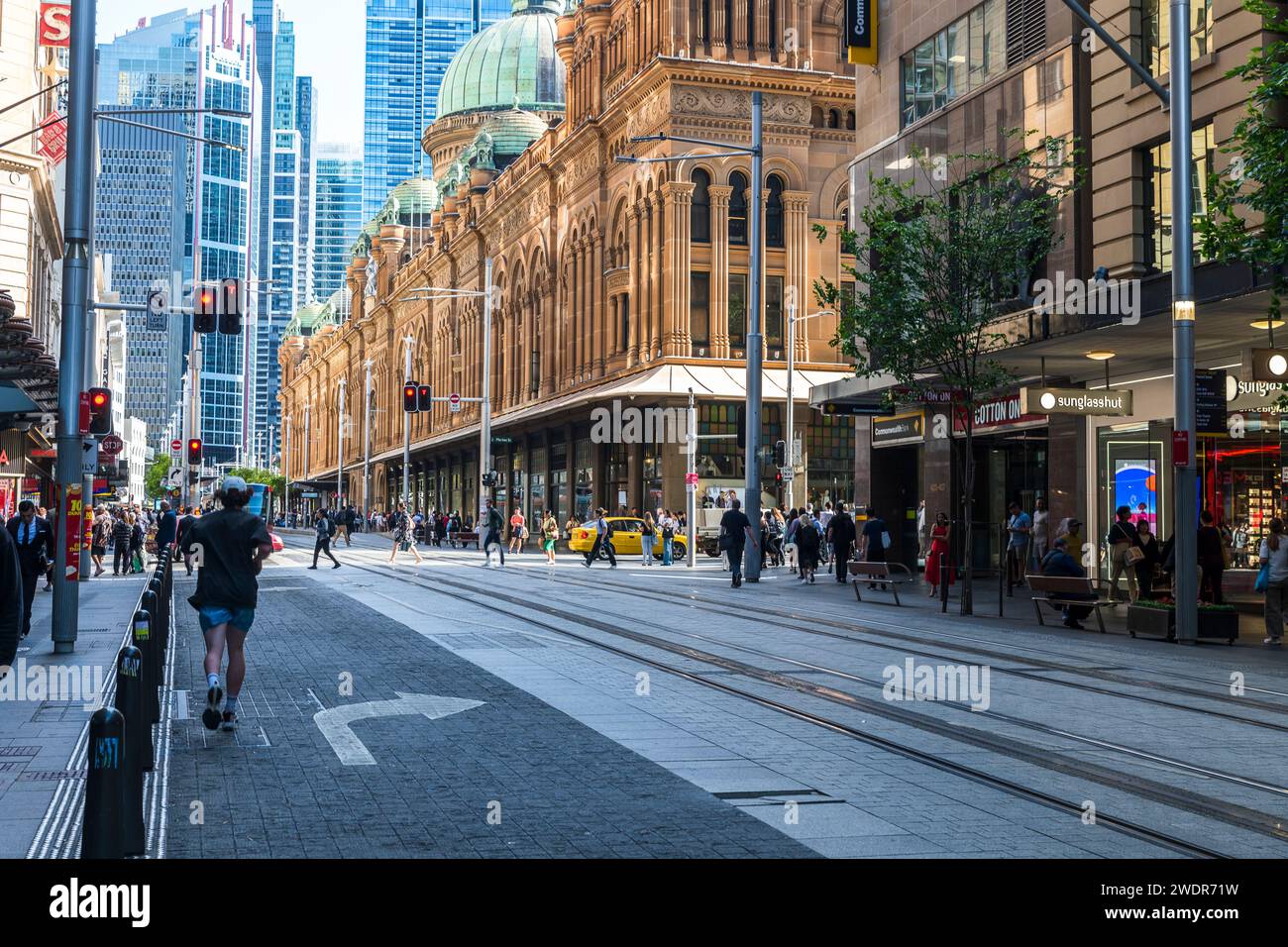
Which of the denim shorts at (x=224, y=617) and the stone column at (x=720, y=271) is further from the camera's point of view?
the stone column at (x=720, y=271)

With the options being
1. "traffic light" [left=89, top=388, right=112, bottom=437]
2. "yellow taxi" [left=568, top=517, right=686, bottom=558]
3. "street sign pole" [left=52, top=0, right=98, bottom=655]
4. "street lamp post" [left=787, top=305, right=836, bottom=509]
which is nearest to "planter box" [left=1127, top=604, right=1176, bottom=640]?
"street sign pole" [left=52, top=0, right=98, bottom=655]

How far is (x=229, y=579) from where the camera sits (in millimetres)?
10250

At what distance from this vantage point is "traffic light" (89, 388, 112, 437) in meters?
23.5

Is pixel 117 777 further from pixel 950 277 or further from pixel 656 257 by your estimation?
pixel 656 257

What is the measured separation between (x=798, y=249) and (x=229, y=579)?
148ft

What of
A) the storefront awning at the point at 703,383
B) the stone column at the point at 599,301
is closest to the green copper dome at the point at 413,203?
the stone column at the point at 599,301

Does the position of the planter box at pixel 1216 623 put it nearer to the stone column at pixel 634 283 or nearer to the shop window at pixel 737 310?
the shop window at pixel 737 310

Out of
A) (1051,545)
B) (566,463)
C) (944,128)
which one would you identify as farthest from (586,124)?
(1051,545)

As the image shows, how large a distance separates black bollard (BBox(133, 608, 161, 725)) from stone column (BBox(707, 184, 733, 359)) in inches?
1708

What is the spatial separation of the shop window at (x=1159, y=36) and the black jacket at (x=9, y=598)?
2056 cm

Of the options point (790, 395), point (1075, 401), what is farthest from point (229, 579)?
point (790, 395)

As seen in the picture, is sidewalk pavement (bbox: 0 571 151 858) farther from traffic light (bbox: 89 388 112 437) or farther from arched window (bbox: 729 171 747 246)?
arched window (bbox: 729 171 747 246)

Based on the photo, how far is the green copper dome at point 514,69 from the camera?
103 metres
